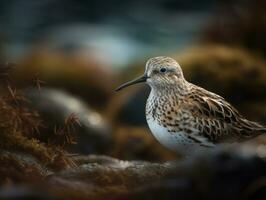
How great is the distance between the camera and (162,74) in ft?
32.1

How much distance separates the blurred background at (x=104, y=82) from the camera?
7.48 meters

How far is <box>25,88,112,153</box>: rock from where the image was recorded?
12758mm

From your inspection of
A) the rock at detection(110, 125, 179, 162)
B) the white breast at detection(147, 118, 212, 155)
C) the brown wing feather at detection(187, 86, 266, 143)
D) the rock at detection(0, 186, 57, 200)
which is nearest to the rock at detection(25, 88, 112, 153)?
the rock at detection(110, 125, 179, 162)

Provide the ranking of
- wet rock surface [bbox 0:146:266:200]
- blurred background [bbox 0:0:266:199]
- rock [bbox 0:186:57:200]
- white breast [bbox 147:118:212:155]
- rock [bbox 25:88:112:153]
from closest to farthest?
rock [bbox 0:186:57:200]
wet rock surface [bbox 0:146:266:200]
blurred background [bbox 0:0:266:199]
white breast [bbox 147:118:212:155]
rock [bbox 25:88:112:153]

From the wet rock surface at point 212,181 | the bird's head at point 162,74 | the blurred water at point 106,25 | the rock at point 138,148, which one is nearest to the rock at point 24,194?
the wet rock surface at point 212,181

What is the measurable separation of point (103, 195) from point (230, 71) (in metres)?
8.07

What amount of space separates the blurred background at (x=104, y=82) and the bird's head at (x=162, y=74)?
0.95 metres

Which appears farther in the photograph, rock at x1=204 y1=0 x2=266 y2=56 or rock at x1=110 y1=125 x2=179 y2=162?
rock at x1=204 y1=0 x2=266 y2=56

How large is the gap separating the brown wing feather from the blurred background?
69 centimetres

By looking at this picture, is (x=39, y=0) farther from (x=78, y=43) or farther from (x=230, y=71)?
(x=230, y=71)

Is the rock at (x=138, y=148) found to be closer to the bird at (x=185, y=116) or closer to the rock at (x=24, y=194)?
the bird at (x=185, y=116)

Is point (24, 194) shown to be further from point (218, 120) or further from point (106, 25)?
point (106, 25)

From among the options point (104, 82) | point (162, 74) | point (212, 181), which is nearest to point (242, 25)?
point (104, 82)

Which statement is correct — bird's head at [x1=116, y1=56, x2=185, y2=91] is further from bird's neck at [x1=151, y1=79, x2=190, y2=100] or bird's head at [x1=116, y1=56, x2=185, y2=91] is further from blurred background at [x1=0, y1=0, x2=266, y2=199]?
blurred background at [x1=0, y1=0, x2=266, y2=199]
